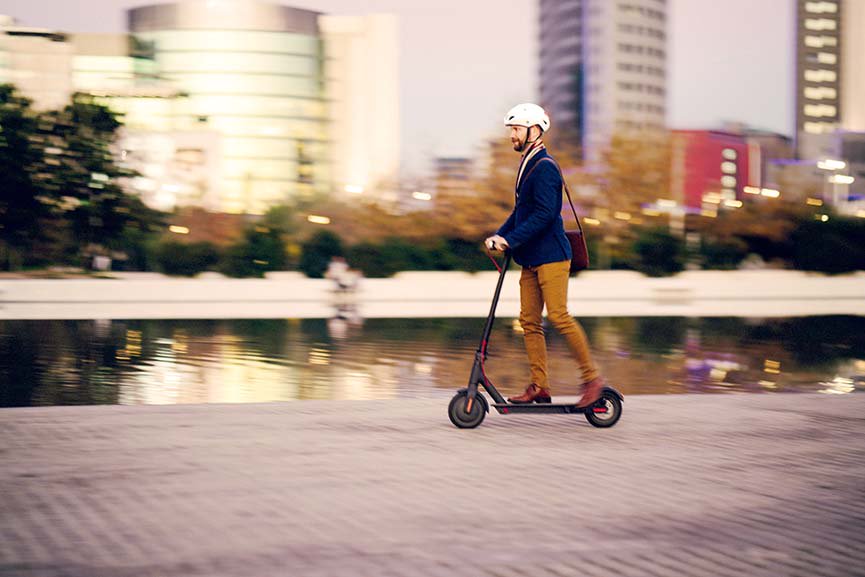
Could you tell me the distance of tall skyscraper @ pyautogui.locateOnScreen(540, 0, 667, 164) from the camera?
172750 mm

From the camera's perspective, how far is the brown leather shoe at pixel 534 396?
23.1 feet

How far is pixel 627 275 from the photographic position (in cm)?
3647

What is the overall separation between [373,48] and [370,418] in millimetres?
132673

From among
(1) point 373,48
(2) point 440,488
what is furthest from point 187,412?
(1) point 373,48

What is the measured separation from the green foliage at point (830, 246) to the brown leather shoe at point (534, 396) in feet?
106

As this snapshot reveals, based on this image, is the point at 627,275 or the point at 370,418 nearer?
the point at 370,418

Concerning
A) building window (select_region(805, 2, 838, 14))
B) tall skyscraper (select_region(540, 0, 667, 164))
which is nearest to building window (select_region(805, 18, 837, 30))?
building window (select_region(805, 2, 838, 14))

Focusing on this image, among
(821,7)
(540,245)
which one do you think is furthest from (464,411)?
(821,7)

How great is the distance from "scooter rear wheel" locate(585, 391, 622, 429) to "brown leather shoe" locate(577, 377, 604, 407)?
0.27 ft

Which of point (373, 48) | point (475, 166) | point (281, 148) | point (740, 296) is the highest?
point (373, 48)

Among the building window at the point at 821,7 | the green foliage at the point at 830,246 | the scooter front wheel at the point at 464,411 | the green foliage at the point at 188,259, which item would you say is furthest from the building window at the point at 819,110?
the scooter front wheel at the point at 464,411

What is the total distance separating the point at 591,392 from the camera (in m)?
6.82

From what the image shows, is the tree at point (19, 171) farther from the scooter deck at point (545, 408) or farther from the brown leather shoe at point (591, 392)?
the brown leather shoe at point (591, 392)

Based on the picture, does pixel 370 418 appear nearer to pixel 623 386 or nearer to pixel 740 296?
pixel 623 386
